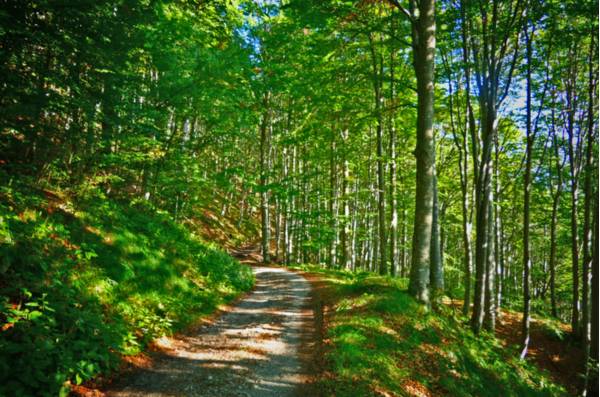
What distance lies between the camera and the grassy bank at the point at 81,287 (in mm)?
3865

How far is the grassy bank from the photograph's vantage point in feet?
12.7

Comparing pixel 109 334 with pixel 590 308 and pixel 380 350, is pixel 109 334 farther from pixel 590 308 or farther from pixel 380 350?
pixel 590 308

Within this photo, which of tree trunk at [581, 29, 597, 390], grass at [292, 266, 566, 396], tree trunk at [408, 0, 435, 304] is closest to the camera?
grass at [292, 266, 566, 396]

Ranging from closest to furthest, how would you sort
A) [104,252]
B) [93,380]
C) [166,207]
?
1. [93,380]
2. [104,252]
3. [166,207]

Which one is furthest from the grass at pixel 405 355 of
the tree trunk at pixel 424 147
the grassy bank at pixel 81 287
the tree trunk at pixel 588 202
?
the grassy bank at pixel 81 287

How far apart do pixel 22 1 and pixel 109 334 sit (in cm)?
587

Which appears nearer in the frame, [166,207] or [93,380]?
[93,380]

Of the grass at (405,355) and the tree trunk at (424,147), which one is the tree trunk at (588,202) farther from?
the tree trunk at (424,147)

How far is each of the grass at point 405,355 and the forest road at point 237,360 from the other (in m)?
0.64

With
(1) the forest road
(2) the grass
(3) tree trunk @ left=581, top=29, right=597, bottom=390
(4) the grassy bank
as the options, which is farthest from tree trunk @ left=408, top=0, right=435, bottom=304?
(3) tree trunk @ left=581, top=29, right=597, bottom=390

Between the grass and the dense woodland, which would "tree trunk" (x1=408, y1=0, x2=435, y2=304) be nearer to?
the dense woodland

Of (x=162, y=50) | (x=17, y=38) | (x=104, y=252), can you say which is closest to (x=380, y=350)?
(x=104, y=252)

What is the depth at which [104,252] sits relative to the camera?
7.10 meters

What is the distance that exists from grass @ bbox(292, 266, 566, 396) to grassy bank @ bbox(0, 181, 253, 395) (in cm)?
334
